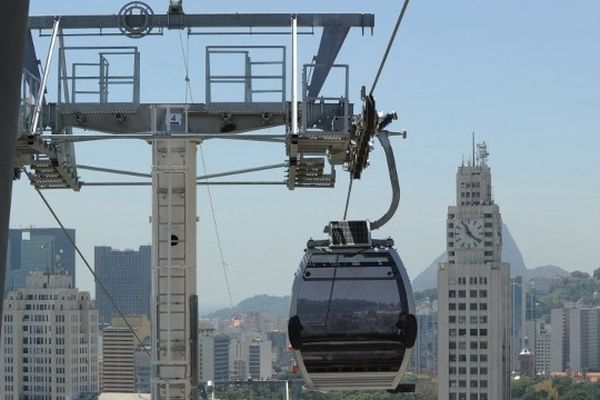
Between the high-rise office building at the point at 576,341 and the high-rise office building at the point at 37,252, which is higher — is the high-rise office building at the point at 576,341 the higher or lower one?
the lower one

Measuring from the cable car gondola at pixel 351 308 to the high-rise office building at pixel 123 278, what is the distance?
426 ft

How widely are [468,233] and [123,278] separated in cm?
6336

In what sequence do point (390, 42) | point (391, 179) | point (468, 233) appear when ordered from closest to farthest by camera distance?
1. point (390, 42)
2. point (391, 179)
3. point (468, 233)

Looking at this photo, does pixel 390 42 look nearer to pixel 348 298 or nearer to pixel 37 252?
pixel 348 298

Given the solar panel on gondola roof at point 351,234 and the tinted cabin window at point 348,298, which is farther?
the solar panel on gondola roof at point 351,234

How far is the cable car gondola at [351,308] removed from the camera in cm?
629

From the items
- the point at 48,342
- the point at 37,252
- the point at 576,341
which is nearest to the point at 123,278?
the point at 37,252

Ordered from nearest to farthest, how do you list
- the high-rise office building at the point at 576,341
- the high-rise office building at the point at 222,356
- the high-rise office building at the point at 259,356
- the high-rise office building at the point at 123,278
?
the high-rise office building at the point at 222,356, the high-rise office building at the point at 259,356, the high-rise office building at the point at 123,278, the high-rise office building at the point at 576,341

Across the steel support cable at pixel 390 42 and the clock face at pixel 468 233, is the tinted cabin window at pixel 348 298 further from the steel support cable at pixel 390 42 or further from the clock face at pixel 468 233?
the clock face at pixel 468 233

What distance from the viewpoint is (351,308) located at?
6.39 meters

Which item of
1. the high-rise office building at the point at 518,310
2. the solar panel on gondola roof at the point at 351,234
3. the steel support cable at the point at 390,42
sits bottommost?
the solar panel on gondola roof at the point at 351,234

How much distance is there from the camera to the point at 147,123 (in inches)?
328

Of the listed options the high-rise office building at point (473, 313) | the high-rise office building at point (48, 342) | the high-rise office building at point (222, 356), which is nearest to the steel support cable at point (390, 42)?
the high-rise office building at point (473, 313)

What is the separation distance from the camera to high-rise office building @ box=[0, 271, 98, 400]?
8781 cm
